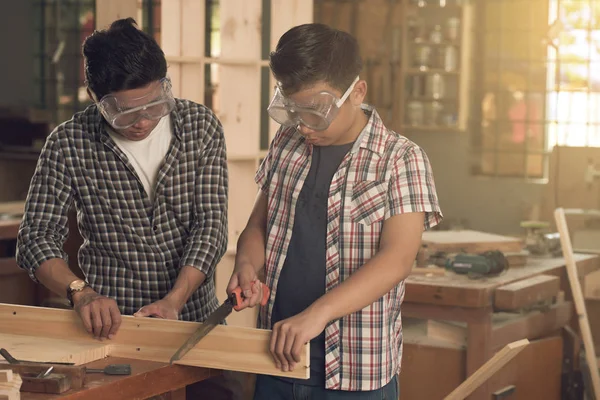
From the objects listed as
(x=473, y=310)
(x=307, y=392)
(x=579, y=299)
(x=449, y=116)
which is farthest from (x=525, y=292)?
(x=449, y=116)

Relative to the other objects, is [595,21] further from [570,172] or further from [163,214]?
[163,214]

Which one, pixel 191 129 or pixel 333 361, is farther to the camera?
pixel 191 129

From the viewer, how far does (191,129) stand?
2787 mm

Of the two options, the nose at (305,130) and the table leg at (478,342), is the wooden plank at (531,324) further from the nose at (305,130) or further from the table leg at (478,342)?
the nose at (305,130)

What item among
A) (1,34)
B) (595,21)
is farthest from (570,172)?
(1,34)

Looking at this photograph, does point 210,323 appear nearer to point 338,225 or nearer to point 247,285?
point 247,285

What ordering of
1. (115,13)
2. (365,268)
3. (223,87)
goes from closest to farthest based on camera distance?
(365,268) < (115,13) < (223,87)

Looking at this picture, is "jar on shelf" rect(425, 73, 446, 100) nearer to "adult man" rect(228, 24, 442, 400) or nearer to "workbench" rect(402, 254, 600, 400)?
"workbench" rect(402, 254, 600, 400)

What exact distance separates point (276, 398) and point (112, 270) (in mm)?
675

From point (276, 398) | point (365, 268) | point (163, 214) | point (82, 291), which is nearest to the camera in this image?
point (365, 268)

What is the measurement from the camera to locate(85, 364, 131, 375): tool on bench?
Answer: 223 cm

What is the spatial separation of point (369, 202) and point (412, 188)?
0.11 meters

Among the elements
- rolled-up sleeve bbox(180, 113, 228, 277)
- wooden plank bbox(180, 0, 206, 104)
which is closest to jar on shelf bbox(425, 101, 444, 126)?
wooden plank bbox(180, 0, 206, 104)

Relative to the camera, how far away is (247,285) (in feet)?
7.85
